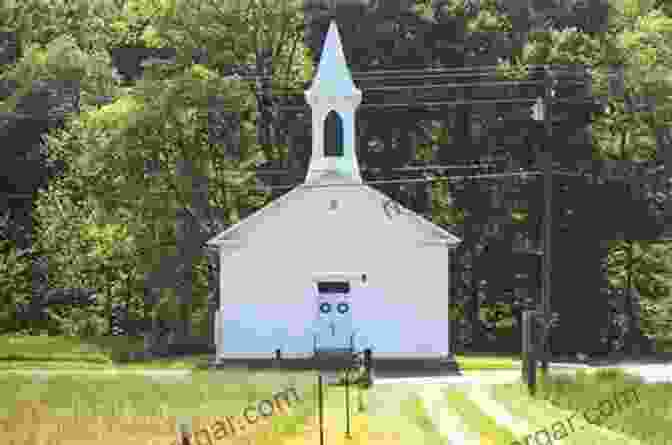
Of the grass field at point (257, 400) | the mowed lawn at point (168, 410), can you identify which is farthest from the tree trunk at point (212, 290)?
the grass field at point (257, 400)

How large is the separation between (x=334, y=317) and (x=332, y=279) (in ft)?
4.27

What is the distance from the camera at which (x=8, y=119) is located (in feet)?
205

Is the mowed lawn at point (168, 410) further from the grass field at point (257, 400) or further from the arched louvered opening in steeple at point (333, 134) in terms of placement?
the arched louvered opening in steeple at point (333, 134)

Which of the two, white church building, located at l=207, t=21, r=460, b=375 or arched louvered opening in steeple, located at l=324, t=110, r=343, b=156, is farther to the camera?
arched louvered opening in steeple, located at l=324, t=110, r=343, b=156

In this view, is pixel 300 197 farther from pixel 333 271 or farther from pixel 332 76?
pixel 332 76

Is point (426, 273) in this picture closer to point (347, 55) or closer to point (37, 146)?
point (347, 55)

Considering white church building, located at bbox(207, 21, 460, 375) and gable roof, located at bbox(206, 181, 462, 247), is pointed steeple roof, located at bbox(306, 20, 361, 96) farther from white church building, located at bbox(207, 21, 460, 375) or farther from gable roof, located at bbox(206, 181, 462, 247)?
gable roof, located at bbox(206, 181, 462, 247)

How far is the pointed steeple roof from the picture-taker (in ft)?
157

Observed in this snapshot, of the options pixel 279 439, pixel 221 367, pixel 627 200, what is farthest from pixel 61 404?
pixel 627 200

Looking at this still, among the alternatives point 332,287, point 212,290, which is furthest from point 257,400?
point 212,290

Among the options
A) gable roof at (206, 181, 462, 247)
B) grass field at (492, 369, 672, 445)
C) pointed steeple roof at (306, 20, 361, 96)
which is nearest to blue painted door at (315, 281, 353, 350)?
gable roof at (206, 181, 462, 247)

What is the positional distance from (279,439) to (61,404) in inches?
251

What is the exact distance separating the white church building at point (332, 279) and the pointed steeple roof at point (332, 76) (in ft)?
12.5

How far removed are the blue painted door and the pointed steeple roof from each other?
288 inches
